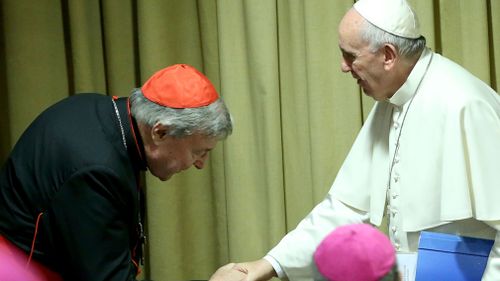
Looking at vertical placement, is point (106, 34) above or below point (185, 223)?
above

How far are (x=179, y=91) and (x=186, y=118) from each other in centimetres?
8

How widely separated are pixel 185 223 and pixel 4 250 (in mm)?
1501

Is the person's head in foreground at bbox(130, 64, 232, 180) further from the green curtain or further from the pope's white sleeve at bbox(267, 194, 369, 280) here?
the green curtain

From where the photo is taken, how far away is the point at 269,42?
3.29 m

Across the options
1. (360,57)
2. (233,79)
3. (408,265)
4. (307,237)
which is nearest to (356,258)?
(408,265)

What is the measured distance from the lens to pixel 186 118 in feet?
6.86

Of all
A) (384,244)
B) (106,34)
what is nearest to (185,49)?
(106,34)

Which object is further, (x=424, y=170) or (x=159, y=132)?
(x=424, y=170)

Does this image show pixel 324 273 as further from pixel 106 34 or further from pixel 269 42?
pixel 106 34

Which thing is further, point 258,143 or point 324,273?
point 258,143

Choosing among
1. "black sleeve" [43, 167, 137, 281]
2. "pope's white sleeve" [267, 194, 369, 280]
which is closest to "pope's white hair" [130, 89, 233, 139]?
"black sleeve" [43, 167, 137, 281]

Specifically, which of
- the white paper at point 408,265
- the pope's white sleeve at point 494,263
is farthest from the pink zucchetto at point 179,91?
the pope's white sleeve at point 494,263

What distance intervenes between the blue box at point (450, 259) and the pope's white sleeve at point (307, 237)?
16.3 inches

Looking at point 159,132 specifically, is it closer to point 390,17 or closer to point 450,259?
point 390,17
